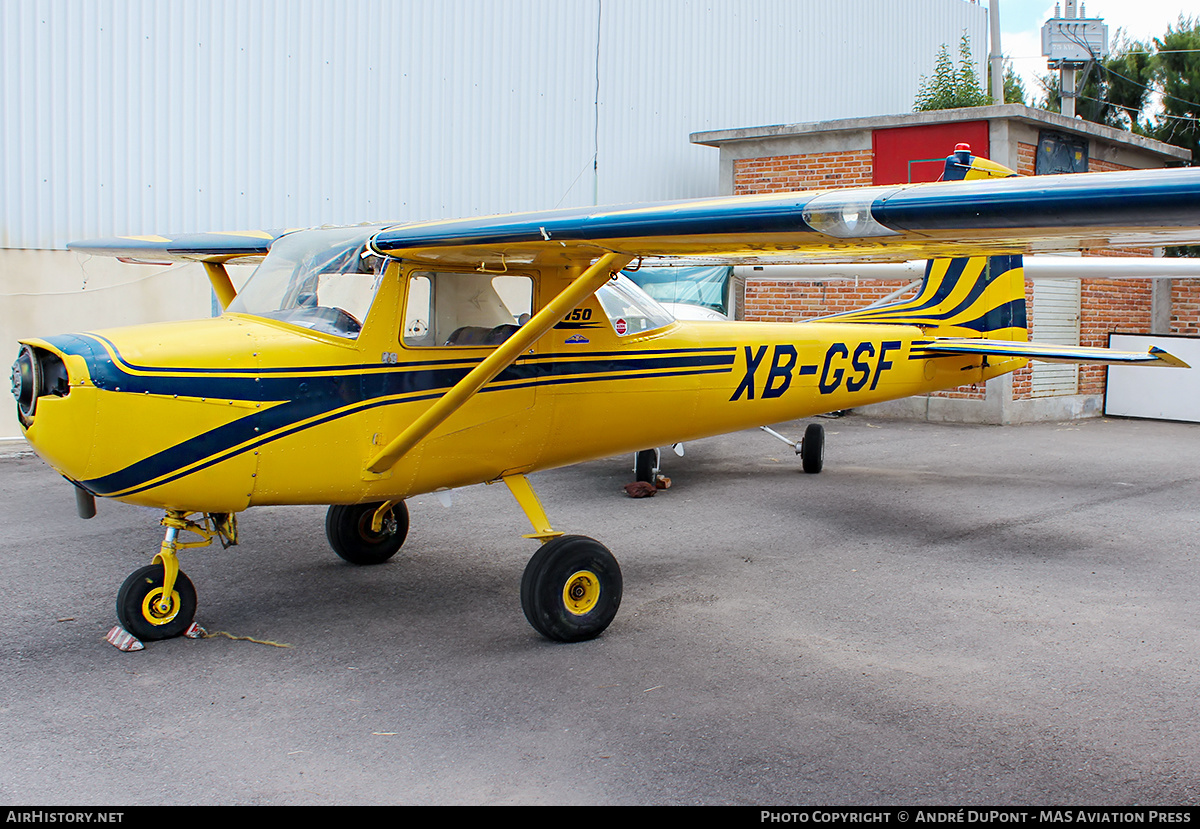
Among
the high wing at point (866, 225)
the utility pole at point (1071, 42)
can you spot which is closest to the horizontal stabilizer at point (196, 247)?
the high wing at point (866, 225)

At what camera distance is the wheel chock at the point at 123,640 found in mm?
4828

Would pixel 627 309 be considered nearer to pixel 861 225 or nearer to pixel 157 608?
pixel 861 225

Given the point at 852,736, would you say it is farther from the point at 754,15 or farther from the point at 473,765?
the point at 754,15

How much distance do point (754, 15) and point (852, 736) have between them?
1654cm

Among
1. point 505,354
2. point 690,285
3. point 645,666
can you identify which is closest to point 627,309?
point 505,354

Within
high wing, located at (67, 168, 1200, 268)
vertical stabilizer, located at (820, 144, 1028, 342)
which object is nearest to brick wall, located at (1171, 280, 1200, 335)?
vertical stabilizer, located at (820, 144, 1028, 342)

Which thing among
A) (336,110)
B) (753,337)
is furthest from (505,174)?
(753,337)

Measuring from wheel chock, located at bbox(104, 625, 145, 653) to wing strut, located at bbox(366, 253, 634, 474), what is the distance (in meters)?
1.42

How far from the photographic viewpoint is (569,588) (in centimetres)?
507

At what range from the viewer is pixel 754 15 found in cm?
1798

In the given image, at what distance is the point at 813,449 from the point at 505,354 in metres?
5.90

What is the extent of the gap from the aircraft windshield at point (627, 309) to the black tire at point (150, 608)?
2.74 metres

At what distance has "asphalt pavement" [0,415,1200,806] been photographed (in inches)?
140

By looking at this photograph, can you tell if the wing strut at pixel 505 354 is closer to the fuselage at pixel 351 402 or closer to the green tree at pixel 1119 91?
the fuselage at pixel 351 402
